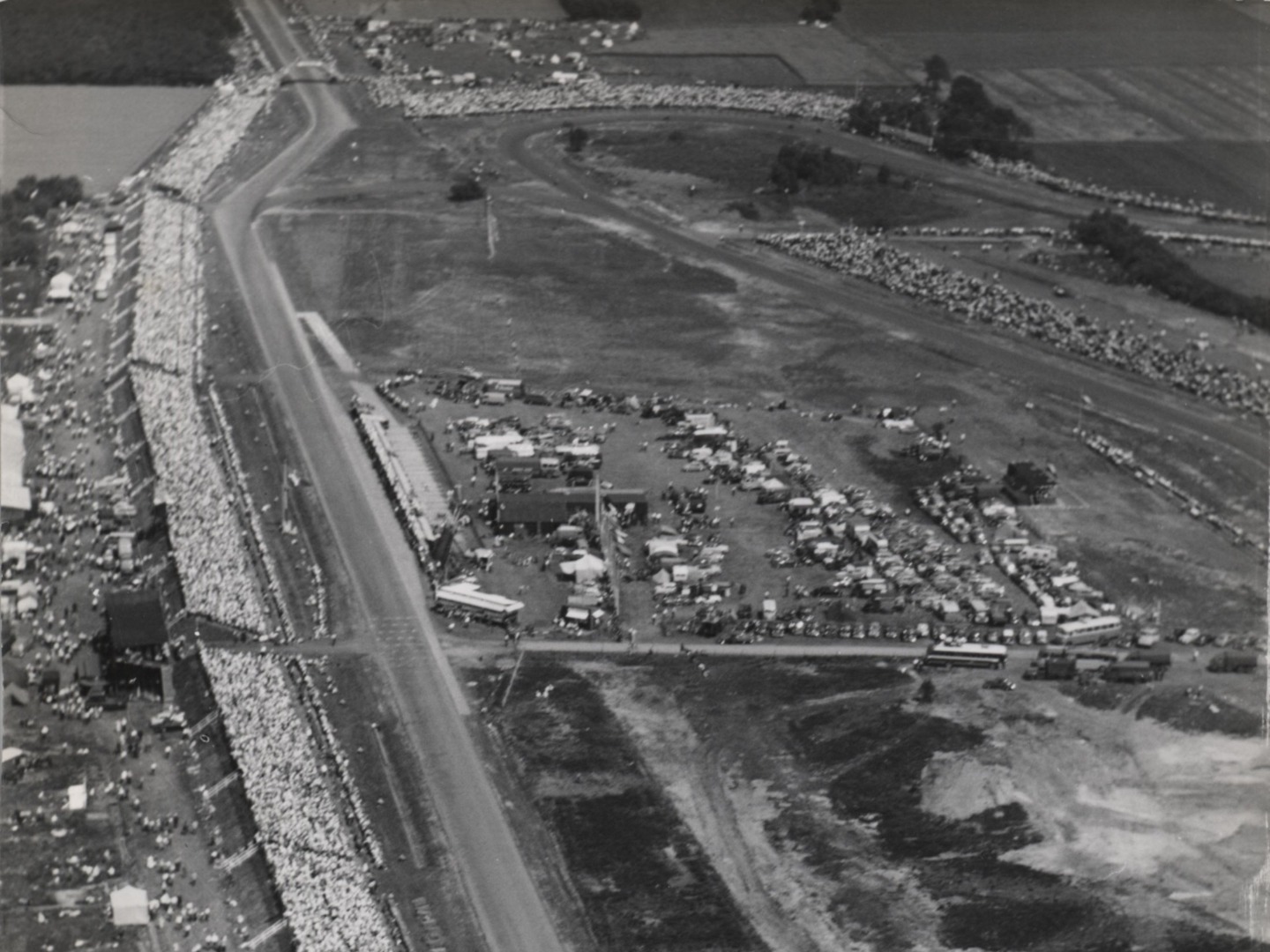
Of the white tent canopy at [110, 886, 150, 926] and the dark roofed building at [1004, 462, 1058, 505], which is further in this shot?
the dark roofed building at [1004, 462, 1058, 505]

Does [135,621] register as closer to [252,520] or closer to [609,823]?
[252,520]

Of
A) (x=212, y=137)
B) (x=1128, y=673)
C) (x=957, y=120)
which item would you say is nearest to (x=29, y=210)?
(x=212, y=137)

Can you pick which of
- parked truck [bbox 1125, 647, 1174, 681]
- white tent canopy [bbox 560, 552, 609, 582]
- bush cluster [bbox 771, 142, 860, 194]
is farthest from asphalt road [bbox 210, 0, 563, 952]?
bush cluster [bbox 771, 142, 860, 194]

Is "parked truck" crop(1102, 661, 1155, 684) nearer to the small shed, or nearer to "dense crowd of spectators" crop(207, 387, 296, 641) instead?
"dense crowd of spectators" crop(207, 387, 296, 641)

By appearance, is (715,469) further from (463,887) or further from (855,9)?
(855,9)

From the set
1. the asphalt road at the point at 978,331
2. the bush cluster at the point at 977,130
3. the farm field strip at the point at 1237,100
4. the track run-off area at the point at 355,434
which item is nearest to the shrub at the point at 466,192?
the track run-off area at the point at 355,434

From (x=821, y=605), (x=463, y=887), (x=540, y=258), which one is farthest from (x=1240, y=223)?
(x=463, y=887)
